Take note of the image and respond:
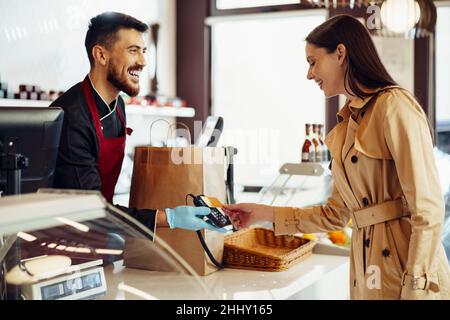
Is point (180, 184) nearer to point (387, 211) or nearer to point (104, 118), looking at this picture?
point (104, 118)

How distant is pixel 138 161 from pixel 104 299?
94 centimetres

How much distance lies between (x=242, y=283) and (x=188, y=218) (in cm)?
32

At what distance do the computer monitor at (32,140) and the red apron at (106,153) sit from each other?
68 cm

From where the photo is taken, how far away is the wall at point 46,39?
445 cm

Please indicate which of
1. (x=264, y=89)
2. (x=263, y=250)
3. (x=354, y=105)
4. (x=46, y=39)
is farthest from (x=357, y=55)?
(x=264, y=89)

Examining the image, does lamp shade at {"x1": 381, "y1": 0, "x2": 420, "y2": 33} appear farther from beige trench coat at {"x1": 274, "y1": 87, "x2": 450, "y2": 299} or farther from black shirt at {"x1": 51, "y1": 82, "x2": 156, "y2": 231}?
black shirt at {"x1": 51, "y1": 82, "x2": 156, "y2": 231}

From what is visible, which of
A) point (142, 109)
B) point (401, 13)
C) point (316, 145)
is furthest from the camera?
point (142, 109)

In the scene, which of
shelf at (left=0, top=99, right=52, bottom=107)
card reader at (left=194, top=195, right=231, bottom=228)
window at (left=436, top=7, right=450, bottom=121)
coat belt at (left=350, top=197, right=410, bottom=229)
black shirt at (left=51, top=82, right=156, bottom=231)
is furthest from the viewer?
window at (left=436, top=7, right=450, bottom=121)

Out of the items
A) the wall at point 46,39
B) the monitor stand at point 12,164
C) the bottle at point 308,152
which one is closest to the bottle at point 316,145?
the bottle at point 308,152

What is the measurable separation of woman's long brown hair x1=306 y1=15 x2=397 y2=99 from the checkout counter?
87 centimetres

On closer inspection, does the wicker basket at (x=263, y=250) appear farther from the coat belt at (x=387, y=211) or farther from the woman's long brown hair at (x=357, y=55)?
the woman's long brown hair at (x=357, y=55)

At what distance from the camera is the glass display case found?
1144 mm

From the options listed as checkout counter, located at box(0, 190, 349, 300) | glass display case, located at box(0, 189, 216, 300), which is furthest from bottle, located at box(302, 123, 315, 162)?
glass display case, located at box(0, 189, 216, 300)

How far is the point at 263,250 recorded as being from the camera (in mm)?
2537
